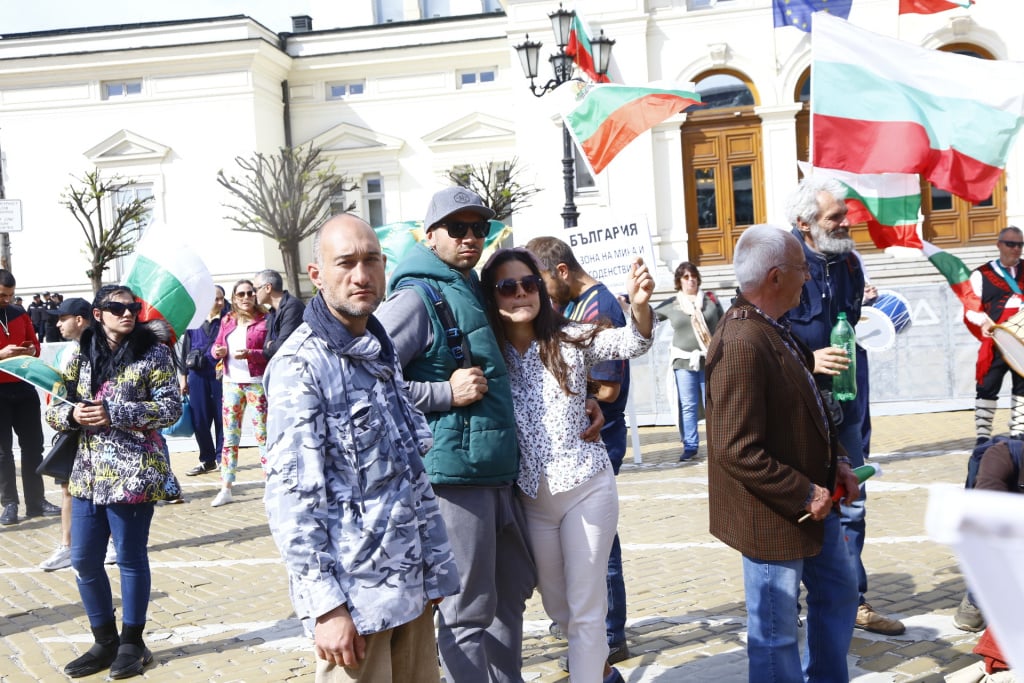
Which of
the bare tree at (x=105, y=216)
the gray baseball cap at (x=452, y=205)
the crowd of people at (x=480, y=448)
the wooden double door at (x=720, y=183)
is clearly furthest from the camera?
the bare tree at (x=105, y=216)

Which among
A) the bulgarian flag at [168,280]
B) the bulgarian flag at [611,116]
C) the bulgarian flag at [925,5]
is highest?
the bulgarian flag at [925,5]

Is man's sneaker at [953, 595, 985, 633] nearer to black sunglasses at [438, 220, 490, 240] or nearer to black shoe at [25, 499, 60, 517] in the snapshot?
black sunglasses at [438, 220, 490, 240]

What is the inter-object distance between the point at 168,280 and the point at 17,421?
3770 mm

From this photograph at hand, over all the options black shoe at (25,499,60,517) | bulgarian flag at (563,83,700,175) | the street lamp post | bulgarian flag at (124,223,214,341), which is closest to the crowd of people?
bulgarian flag at (124,223,214,341)

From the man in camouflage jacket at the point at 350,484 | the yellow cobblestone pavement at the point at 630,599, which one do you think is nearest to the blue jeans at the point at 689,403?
the yellow cobblestone pavement at the point at 630,599

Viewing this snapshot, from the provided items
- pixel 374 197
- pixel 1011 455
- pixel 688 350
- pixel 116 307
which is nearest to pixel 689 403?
pixel 688 350

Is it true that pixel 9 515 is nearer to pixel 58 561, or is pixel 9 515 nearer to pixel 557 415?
pixel 58 561

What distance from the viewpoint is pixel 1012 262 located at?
8977 millimetres

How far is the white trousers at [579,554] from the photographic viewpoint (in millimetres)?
3984

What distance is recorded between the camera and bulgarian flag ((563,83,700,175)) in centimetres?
756

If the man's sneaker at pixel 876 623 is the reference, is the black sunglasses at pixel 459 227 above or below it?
above

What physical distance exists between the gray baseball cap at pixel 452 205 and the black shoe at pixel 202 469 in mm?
8941

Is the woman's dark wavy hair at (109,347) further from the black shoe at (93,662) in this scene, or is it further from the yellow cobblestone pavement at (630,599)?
the yellow cobblestone pavement at (630,599)

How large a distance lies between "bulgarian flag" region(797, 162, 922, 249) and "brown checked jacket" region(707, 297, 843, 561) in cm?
201
